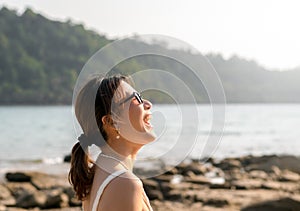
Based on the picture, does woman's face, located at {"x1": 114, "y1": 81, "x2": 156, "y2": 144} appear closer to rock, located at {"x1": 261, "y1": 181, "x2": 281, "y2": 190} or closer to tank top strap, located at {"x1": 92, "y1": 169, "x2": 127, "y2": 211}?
tank top strap, located at {"x1": 92, "y1": 169, "x2": 127, "y2": 211}

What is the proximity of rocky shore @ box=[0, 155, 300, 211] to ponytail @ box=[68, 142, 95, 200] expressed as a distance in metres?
7.86

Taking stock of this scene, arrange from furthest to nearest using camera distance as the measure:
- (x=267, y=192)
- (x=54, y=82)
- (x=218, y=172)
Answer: (x=54, y=82) → (x=218, y=172) → (x=267, y=192)

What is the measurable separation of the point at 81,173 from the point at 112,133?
0.85ft

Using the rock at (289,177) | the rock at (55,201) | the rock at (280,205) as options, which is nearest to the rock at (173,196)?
the rock at (55,201)

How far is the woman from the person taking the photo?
2318mm

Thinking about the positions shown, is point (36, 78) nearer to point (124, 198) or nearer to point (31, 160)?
point (31, 160)

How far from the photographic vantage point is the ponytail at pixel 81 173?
2557 mm

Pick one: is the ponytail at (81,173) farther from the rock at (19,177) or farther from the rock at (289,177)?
the rock at (289,177)

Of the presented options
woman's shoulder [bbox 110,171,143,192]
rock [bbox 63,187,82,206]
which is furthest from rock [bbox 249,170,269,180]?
woman's shoulder [bbox 110,171,143,192]

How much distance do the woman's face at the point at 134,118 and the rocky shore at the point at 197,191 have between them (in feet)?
26.3

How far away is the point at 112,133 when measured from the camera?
96.7 inches

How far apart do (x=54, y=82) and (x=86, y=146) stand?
10783 cm

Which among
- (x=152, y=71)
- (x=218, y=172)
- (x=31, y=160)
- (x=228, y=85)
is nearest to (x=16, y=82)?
(x=228, y=85)

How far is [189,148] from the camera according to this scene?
263 cm
